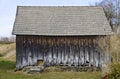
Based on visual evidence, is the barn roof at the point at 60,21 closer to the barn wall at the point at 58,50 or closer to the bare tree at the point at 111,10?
the barn wall at the point at 58,50

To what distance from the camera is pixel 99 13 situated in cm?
3170

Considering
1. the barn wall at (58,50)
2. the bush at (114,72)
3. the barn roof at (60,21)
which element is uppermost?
the barn roof at (60,21)

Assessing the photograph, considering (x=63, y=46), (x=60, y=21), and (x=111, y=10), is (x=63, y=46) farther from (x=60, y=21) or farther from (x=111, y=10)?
(x=111, y=10)

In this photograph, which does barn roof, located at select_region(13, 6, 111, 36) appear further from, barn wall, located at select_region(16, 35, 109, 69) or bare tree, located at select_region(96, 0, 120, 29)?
bare tree, located at select_region(96, 0, 120, 29)

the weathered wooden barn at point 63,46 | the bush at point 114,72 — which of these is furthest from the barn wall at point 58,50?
the bush at point 114,72

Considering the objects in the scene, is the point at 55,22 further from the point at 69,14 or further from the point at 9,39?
the point at 9,39

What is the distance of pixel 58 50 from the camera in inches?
1165

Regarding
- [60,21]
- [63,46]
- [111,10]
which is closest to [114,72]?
[63,46]

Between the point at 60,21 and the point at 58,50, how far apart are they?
292 cm

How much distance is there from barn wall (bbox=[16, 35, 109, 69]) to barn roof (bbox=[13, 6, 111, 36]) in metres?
0.63

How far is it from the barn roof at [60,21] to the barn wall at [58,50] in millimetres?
633

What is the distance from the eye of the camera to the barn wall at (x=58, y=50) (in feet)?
96.9

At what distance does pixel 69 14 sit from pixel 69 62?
4.93 metres

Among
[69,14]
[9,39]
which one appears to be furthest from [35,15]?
[9,39]
